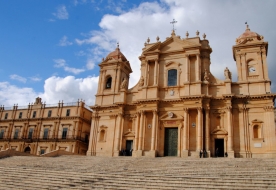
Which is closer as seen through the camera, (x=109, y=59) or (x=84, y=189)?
(x=84, y=189)

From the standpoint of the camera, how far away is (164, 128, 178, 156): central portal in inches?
1203

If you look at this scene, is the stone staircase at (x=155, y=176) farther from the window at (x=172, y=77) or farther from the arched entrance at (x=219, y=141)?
the window at (x=172, y=77)

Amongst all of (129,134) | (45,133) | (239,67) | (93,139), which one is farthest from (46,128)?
(239,67)

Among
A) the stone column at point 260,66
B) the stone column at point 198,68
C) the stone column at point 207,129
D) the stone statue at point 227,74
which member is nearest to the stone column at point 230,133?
the stone column at point 207,129

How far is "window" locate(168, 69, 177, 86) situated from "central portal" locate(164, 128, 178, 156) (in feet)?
17.3

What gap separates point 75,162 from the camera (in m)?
25.8

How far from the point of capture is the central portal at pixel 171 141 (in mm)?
30545

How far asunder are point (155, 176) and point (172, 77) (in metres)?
17.5

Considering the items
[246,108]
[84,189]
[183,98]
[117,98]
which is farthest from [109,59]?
[84,189]

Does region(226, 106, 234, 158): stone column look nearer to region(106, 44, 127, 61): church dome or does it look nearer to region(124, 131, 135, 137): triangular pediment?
region(124, 131, 135, 137): triangular pediment

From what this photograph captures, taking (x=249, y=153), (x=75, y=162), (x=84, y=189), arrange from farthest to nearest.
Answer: (x=249, y=153)
(x=75, y=162)
(x=84, y=189)

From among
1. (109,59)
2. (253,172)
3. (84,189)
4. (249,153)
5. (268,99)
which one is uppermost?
(109,59)

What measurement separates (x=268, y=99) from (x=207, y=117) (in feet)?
20.1

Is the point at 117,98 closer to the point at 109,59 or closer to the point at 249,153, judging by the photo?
the point at 109,59
